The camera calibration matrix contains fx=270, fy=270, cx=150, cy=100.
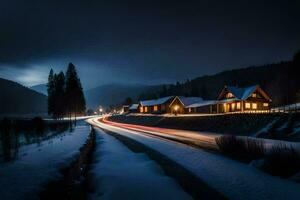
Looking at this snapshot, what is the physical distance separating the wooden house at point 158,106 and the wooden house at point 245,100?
88.2 feet

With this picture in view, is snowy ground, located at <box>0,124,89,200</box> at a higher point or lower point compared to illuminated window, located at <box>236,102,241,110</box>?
lower

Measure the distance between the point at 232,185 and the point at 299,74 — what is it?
6148 cm

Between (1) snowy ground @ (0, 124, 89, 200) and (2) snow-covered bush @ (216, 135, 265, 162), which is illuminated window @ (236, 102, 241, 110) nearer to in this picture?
(2) snow-covered bush @ (216, 135, 265, 162)

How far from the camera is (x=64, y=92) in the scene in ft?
265

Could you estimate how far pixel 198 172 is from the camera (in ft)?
37.5

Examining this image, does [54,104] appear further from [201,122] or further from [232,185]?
[232,185]

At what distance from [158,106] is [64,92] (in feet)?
108

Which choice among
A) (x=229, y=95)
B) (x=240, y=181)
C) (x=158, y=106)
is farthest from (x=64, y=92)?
(x=240, y=181)

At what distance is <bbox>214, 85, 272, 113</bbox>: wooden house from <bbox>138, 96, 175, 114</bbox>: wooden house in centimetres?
2687

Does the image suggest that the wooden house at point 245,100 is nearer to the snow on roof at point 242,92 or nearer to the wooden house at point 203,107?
the snow on roof at point 242,92

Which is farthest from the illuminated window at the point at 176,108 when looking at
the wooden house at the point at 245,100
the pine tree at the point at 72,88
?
the pine tree at the point at 72,88

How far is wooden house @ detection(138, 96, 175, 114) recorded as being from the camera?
91.6 m

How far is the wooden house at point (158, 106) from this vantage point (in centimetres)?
9156

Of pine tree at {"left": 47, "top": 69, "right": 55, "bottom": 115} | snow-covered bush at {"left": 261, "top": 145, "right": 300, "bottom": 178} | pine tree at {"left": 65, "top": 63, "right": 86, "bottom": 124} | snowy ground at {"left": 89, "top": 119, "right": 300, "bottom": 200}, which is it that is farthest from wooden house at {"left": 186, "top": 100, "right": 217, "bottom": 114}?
snow-covered bush at {"left": 261, "top": 145, "right": 300, "bottom": 178}
